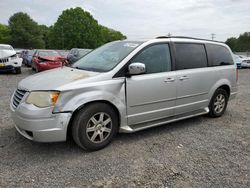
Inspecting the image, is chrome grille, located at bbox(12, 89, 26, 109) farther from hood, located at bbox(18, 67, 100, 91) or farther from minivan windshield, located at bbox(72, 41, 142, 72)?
minivan windshield, located at bbox(72, 41, 142, 72)

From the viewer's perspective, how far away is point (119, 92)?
3.46 m

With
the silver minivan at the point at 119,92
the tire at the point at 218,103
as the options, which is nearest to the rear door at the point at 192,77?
the silver minivan at the point at 119,92

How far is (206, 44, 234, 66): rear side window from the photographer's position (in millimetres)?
4836

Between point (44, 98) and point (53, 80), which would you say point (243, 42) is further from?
point (44, 98)

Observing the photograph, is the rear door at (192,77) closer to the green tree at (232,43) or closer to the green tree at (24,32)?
the green tree at (24,32)

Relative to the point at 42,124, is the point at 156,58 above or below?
above

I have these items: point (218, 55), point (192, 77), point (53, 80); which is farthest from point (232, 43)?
point (53, 80)

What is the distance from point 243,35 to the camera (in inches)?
2837

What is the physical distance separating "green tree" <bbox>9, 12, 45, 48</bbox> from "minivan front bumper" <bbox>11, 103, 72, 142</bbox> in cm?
6524

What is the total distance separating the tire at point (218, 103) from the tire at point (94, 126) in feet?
8.08

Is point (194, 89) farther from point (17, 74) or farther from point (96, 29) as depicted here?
point (96, 29)

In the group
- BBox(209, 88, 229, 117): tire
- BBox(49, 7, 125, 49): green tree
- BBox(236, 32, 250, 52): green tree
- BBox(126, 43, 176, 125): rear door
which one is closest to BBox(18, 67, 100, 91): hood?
BBox(126, 43, 176, 125): rear door

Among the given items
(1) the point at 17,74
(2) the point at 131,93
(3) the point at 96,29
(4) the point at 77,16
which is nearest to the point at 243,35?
(3) the point at 96,29

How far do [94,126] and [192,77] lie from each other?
83.0 inches
